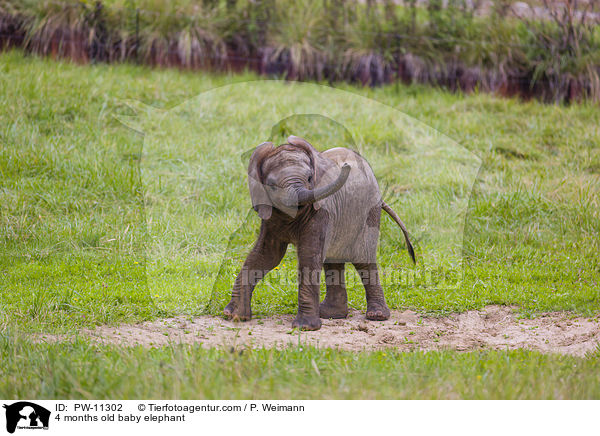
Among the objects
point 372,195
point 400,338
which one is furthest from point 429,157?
point 400,338

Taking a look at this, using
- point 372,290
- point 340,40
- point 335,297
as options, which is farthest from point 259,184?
point 340,40

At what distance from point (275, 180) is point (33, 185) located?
15.5 feet

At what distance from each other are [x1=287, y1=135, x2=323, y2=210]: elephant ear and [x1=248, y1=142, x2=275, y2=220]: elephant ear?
0.70ft

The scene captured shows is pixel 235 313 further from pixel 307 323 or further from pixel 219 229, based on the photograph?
pixel 219 229

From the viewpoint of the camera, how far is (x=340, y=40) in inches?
562

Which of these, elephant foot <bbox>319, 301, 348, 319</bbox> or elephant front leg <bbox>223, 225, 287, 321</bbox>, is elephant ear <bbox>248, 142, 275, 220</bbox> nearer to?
elephant front leg <bbox>223, 225, 287, 321</bbox>

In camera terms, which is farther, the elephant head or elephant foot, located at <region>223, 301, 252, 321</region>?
elephant foot, located at <region>223, 301, 252, 321</region>

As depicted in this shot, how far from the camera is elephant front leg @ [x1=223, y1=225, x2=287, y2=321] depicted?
20.4 ft

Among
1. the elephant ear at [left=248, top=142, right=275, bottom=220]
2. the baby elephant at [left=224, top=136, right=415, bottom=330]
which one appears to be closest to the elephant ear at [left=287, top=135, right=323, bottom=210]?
the baby elephant at [left=224, top=136, right=415, bottom=330]

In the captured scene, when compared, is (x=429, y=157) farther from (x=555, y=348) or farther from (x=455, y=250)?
(x=555, y=348)

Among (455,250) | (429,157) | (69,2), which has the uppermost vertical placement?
(69,2)

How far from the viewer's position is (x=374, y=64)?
1424 centimetres

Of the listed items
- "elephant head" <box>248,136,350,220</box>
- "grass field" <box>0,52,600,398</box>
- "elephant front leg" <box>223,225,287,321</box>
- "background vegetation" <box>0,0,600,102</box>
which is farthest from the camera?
"background vegetation" <box>0,0,600,102</box>

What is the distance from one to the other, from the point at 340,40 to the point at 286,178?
30.5ft
